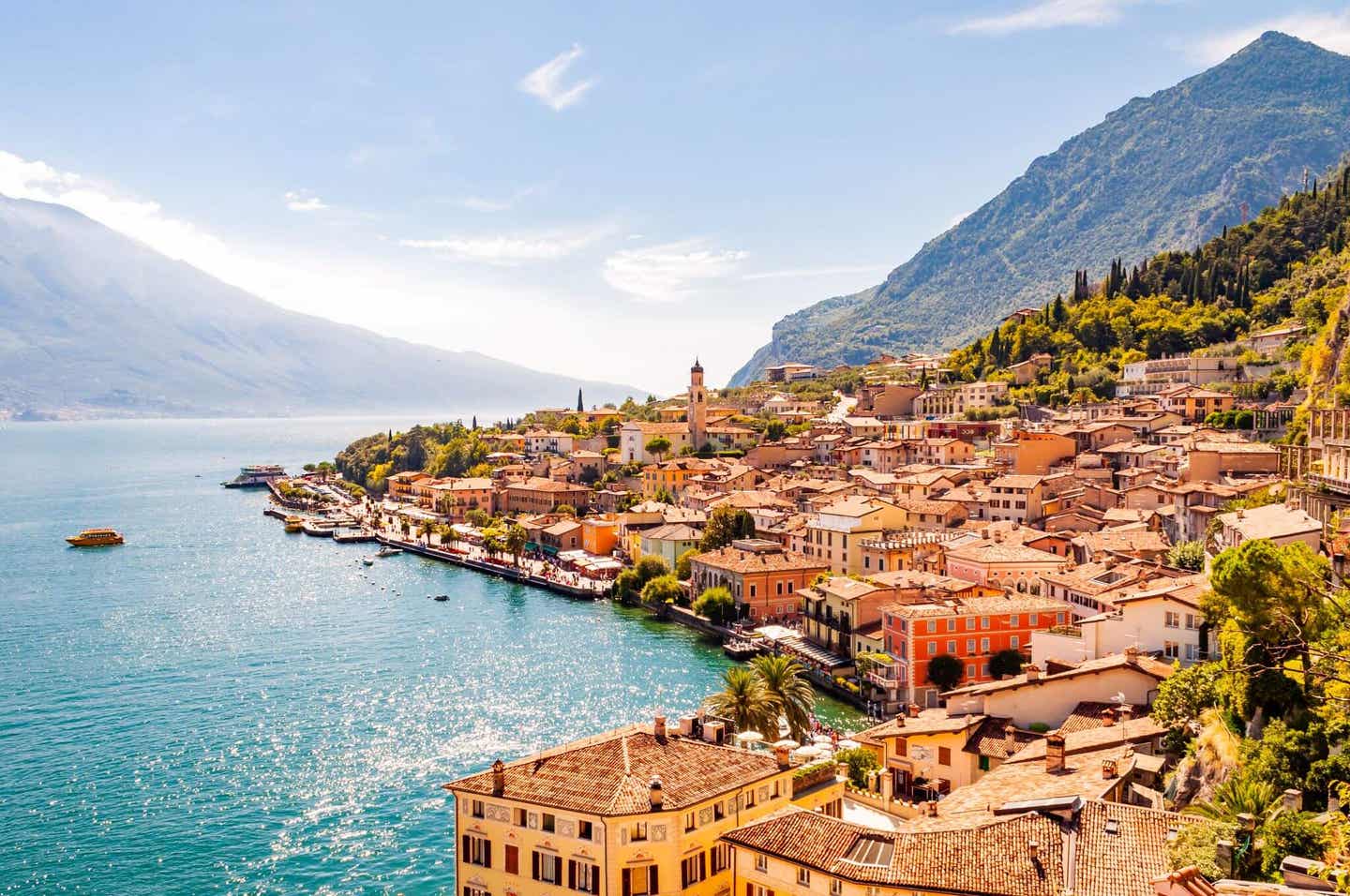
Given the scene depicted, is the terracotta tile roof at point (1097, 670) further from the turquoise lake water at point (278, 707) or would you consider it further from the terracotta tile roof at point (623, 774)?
the terracotta tile roof at point (623, 774)

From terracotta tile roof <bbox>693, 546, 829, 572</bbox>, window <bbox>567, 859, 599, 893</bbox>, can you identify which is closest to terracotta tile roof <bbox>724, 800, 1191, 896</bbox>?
window <bbox>567, 859, 599, 893</bbox>

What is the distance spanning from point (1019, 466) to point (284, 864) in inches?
2269

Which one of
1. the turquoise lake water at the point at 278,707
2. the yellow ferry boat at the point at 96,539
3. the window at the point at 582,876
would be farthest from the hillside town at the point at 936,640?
the yellow ferry boat at the point at 96,539

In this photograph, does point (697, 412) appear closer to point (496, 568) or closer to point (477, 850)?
point (496, 568)

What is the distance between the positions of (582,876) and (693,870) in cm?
209

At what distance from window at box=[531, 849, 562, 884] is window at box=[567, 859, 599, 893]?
24 centimetres

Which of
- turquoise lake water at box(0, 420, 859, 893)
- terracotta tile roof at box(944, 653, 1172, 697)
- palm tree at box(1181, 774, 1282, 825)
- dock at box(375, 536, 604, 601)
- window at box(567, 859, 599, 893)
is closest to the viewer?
palm tree at box(1181, 774, 1282, 825)

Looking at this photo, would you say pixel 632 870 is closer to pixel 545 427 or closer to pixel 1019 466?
pixel 1019 466

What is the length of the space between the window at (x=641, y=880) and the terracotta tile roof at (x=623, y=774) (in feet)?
3.46

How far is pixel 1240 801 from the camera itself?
18.9m

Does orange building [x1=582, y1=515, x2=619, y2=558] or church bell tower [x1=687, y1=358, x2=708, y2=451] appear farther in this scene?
church bell tower [x1=687, y1=358, x2=708, y2=451]

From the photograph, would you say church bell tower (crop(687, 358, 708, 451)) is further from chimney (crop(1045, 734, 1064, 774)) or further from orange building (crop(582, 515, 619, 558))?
chimney (crop(1045, 734, 1064, 774))

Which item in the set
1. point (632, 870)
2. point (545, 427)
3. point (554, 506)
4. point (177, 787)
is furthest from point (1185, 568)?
point (545, 427)

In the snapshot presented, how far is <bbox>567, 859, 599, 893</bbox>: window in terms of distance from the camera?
18812 mm
